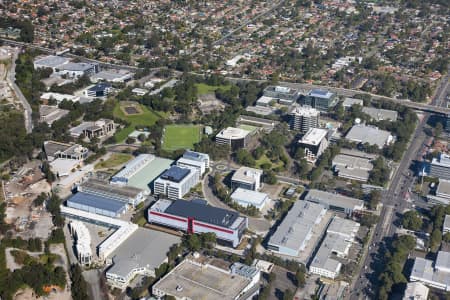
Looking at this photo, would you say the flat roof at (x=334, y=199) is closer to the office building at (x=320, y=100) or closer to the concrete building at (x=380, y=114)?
the concrete building at (x=380, y=114)

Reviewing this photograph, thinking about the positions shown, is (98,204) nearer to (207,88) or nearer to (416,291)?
(416,291)

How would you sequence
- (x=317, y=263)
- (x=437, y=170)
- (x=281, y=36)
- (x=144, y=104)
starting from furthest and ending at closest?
(x=281, y=36)
(x=144, y=104)
(x=437, y=170)
(x=317, y=263)

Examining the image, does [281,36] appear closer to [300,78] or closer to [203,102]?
[300,78]

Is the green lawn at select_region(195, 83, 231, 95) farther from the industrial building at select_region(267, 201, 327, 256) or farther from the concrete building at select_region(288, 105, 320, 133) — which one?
the industrial building at select_region(267, 201, 327, 256)

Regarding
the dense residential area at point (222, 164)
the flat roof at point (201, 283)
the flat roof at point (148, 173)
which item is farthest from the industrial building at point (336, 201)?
the flat roof at point (148, 173)

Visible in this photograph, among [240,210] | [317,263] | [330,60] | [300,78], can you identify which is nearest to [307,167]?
[240,210]

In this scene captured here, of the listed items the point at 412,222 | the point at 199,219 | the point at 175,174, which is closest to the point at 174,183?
the point at 175,174
